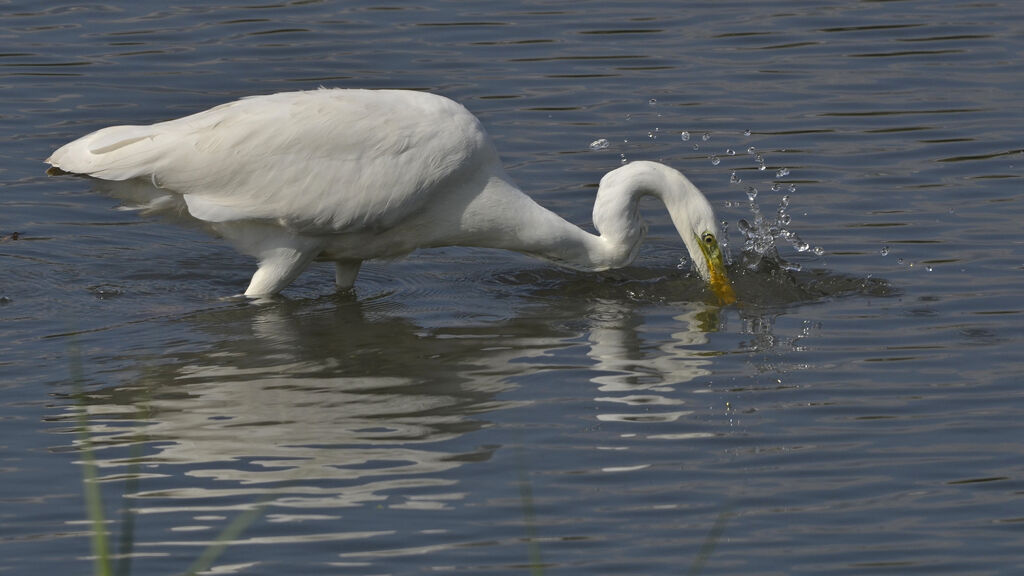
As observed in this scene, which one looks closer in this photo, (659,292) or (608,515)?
(608,515)

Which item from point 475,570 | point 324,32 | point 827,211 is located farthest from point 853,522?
point 324,32

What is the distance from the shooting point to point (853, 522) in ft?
21.2

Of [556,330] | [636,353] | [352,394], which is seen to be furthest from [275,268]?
[636,353]

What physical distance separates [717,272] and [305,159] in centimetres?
232

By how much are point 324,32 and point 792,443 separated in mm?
8555

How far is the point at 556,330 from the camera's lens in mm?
9383

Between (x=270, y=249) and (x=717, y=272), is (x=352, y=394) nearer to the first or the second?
(x=270, y=249)

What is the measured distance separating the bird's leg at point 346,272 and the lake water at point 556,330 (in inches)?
4.5

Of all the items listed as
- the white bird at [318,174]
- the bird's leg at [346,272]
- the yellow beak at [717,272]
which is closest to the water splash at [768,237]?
the yellow beak at [717,272]

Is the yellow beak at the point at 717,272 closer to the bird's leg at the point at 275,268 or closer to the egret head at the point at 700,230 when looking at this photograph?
the egret head at the point at 700,230

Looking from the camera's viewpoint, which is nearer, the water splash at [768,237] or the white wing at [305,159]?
the white wing at [305,159]

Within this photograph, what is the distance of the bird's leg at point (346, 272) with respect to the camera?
32.9 ft

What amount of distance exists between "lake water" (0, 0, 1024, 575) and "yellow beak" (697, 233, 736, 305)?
0.60 ft

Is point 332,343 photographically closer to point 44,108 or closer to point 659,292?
point 659,292
